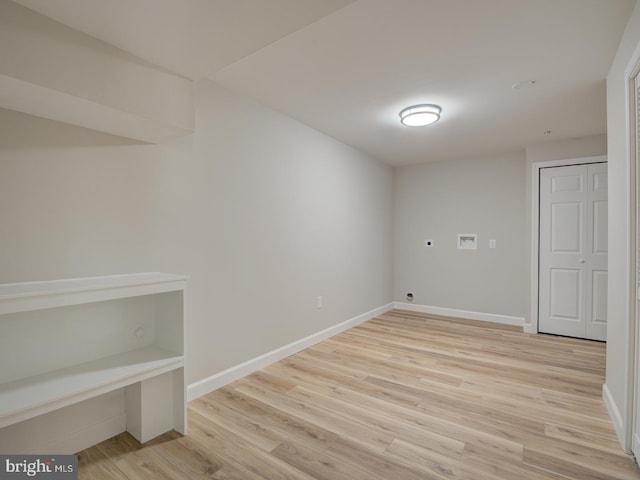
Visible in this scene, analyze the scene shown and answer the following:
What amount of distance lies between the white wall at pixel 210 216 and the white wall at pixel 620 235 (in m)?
2.53

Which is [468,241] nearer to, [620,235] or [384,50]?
[620,235]

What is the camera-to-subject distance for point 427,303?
209 inches

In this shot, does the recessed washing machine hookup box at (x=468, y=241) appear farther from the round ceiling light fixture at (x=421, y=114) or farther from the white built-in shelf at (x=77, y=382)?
the white built-in shelf at (x=77, y=382)

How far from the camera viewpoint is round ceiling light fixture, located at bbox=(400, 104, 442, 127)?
2.97 meters

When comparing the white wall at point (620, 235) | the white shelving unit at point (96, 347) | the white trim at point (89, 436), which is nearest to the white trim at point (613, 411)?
the white wall at point (620, 235)

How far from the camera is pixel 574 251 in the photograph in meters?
3.97

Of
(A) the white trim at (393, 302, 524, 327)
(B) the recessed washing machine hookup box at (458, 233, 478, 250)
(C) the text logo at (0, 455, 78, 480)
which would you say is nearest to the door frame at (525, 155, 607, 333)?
(A) the white trim at (393, 302, 524, 327)

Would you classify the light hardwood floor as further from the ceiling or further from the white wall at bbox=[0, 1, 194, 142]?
the ceiling

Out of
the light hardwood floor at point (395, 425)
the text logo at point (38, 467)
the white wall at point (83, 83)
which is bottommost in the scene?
the light hardwood floor at point (395, 425)

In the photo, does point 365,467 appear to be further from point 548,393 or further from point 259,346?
point 548,393

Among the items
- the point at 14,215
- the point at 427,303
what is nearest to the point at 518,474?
the point at 14,215

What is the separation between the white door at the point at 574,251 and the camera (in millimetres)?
3830

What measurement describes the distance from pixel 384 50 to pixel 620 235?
6.14 feet

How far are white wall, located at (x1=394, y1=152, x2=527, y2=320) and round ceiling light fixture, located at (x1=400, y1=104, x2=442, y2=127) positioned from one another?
222cm
